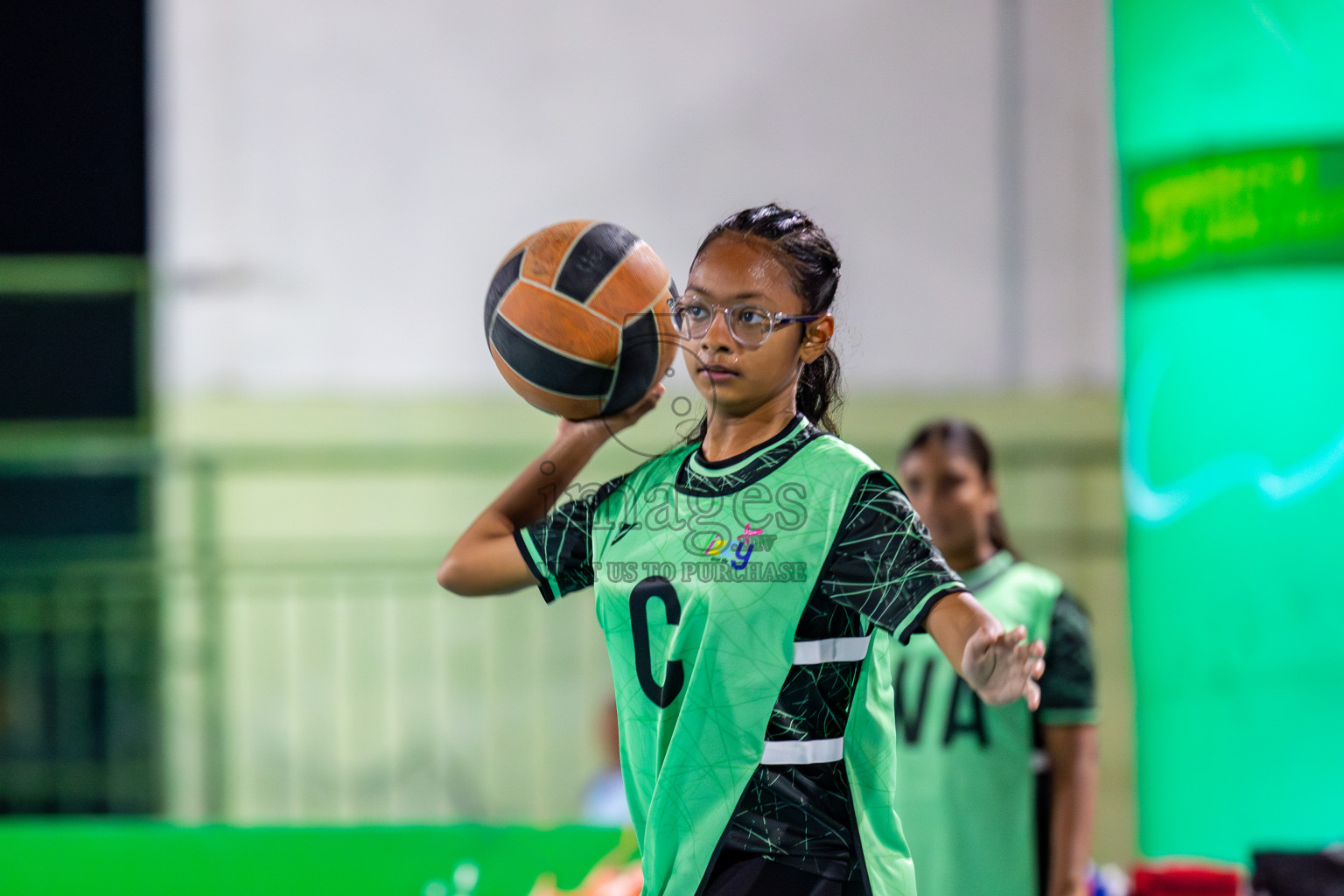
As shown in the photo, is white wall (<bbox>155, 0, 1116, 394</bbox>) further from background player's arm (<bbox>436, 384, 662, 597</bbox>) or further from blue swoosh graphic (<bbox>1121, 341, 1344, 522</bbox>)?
background player's arm (<bbox>436, 384, 662, 597</bbox>)

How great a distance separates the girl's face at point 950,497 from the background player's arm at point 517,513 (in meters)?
1.04

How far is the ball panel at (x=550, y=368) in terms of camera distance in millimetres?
1498

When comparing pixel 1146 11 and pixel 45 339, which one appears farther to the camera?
pixel 45 339

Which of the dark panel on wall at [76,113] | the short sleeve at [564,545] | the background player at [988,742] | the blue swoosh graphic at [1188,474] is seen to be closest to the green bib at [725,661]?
the short sleeve at [564,545]

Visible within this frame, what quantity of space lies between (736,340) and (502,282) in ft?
1.31

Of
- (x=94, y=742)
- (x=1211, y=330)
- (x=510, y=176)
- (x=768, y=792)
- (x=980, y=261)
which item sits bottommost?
(x=94, y=742)

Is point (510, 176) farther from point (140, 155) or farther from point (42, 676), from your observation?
point (42, 676)

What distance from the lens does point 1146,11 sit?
365 centimetres

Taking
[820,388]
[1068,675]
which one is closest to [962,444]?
[1068,675]

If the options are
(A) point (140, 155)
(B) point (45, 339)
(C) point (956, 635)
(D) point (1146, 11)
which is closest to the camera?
(C) point (956, 635)

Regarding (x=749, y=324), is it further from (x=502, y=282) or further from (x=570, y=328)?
(x=502, y=282)

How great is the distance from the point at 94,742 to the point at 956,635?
4787mm

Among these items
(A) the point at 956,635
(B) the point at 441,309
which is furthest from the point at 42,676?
(A) the point at 956,635

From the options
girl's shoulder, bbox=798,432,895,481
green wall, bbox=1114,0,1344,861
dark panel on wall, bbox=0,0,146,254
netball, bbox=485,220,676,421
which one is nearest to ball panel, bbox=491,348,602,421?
netball, bbox=485,220,676,421
